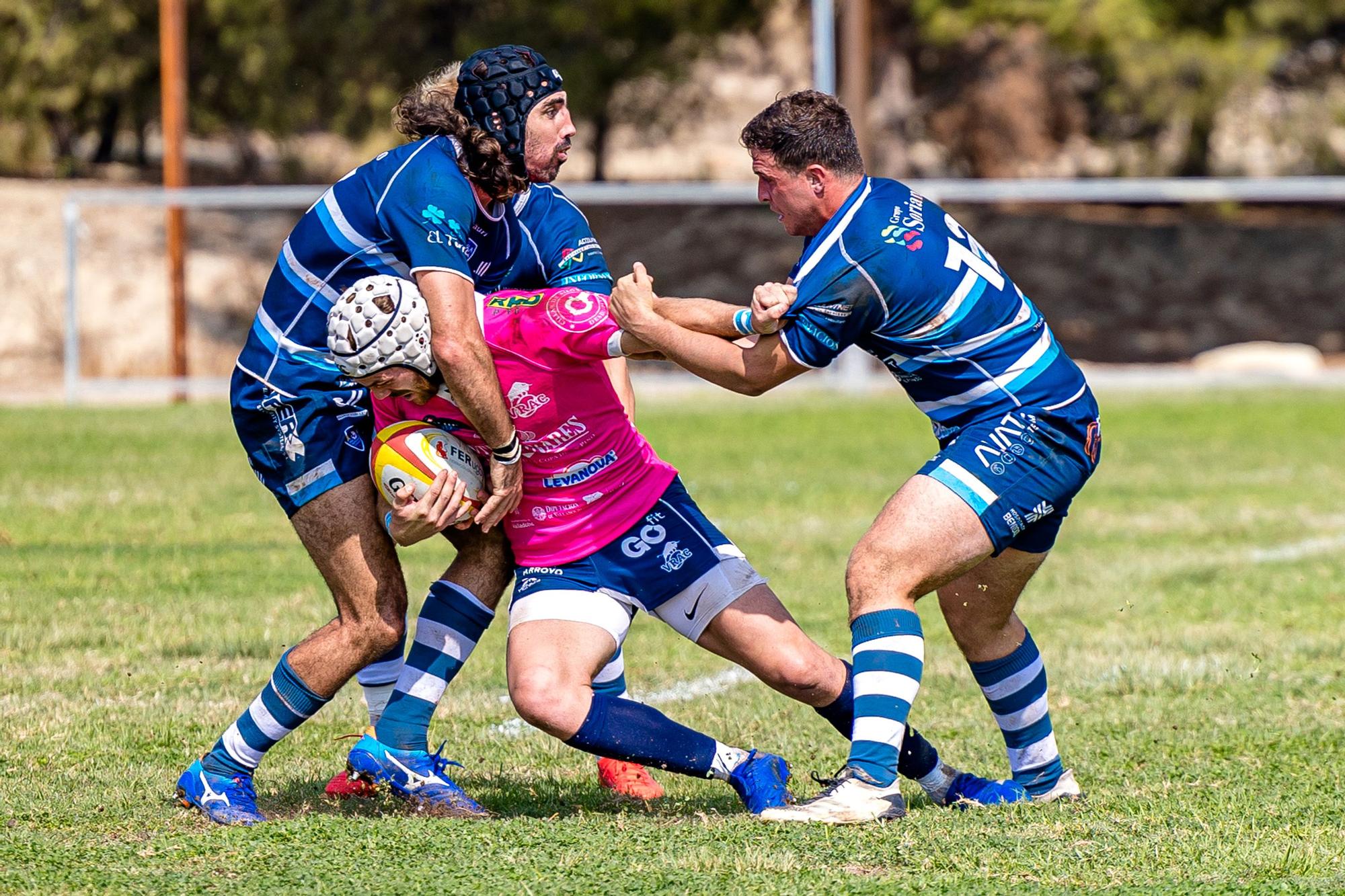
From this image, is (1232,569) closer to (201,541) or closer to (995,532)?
(995,532)

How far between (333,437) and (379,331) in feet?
1.72

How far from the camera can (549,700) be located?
15.7ft

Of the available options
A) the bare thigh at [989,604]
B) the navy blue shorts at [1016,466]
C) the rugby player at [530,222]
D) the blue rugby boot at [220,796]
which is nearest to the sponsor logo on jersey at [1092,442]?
the navy blue shorts at [1016,466]

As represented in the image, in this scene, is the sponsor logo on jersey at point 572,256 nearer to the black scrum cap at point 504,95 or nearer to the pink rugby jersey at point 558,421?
the pink rugby jersey at point 558,421

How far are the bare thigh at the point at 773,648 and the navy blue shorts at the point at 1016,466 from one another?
0.61 meters

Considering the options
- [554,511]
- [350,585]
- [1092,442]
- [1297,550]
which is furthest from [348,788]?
[1297,550]

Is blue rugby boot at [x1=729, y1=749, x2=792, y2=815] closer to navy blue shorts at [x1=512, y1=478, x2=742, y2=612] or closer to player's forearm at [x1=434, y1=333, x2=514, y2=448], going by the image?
navy blue shorts at [x1=512, y1=478, x2=742, y2=612]

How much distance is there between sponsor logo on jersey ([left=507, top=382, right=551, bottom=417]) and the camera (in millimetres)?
5031

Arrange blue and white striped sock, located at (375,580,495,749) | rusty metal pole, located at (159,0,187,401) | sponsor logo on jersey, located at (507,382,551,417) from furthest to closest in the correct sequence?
rusty metal pole, located at (159,0,187,401), blue and white striped sock, located at (375,580,495,749), sponsor logo on jersey, located at (507,382,551,417)

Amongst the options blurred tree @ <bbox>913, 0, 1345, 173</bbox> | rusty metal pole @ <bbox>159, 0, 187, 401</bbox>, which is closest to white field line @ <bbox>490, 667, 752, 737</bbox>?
rusty metal pole @ <bbox>159, 0, 187, 401</bbox>

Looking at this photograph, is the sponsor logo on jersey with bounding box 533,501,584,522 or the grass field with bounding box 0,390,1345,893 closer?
the grass field with bounding box 0,390,1345,893

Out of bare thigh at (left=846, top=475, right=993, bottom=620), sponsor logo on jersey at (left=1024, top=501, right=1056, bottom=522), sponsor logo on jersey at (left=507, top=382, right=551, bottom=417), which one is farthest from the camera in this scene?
A: sponsor logo on jersey at (left=507, top=382, right=551, bottom=417)

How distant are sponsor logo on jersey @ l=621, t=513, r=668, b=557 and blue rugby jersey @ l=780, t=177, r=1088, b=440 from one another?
71 centimetres

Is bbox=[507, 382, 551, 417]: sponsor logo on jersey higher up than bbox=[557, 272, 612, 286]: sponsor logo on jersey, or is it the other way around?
bbox=[557, 272, 612, 286]: sponsor logo on jersey
